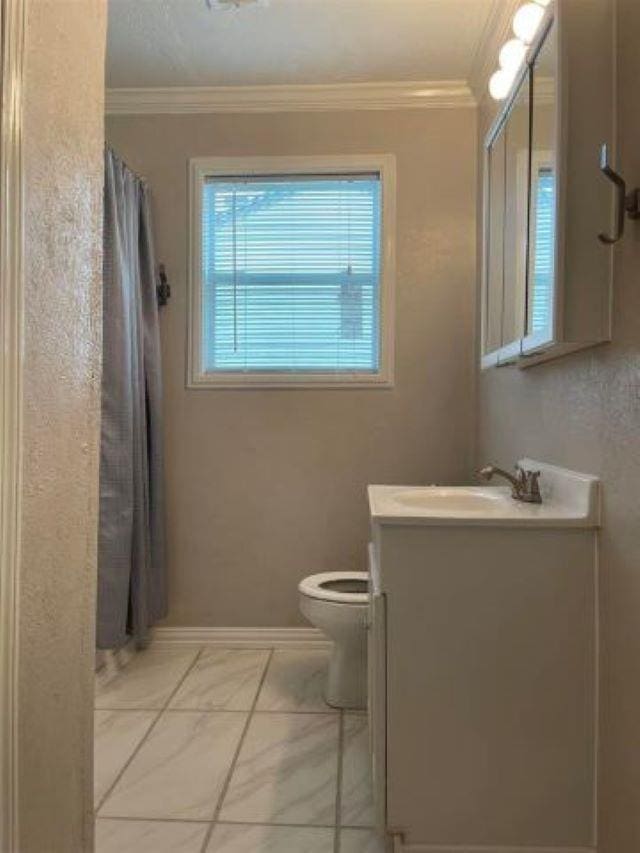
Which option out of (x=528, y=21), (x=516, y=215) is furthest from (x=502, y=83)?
(x=516, y=215)

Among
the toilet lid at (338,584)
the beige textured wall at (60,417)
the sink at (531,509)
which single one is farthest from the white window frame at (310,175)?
the beige textured wall at (60,417)

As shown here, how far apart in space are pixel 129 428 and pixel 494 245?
60.1 inches

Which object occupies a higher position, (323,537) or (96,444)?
(96,444)

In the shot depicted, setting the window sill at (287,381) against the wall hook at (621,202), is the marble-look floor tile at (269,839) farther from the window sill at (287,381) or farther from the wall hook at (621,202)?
the window sill at (287,381)

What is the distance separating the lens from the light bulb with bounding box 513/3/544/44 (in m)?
1.62

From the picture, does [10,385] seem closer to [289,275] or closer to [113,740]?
[113,740]

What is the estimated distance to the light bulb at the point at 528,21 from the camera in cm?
162

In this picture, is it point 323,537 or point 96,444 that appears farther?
point 323,537

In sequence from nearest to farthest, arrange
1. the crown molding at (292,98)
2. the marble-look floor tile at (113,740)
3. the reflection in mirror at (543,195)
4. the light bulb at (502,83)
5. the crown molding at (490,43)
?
1. the reflection in mirror at (543,195)
2. the marble-look floor tile at (113,740)
3. the light bulb at (502,83)
4. the crown molding at (490,43)
5. the crown molding at (292,98)

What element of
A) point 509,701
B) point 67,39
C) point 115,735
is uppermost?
point 67,39

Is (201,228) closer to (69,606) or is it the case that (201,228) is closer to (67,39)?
(67,39)

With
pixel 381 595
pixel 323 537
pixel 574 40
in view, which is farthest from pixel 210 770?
pixel 574 40

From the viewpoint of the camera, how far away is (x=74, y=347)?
2.93ft

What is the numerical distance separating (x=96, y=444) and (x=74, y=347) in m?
0.17
